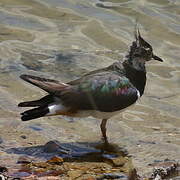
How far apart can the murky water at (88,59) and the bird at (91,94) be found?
60 centimetres

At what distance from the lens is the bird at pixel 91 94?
24.3 feet

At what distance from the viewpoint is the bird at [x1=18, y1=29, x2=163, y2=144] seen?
7422 millimetres

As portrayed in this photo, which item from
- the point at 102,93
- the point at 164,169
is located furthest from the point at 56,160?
the point at 164,169

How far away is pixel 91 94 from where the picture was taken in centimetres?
760

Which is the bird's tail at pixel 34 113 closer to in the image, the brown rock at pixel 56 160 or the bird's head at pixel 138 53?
the brown rock at pixel 56 160

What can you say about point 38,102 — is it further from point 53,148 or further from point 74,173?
point 74,173

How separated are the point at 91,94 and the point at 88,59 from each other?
382 centimetres

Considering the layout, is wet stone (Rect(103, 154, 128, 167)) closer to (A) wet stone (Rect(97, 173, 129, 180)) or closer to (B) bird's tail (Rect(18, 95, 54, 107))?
(A) wet stone (Rect(97, 173, 129, 180))

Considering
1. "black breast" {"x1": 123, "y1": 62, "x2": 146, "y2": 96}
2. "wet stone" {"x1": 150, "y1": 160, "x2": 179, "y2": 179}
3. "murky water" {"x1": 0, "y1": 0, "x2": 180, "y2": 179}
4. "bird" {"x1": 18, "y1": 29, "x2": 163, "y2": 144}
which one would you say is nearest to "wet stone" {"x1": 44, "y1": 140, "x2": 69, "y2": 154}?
"murky water" {"x1": 0, "y1": 0, "x2": 180, "y2": 179}

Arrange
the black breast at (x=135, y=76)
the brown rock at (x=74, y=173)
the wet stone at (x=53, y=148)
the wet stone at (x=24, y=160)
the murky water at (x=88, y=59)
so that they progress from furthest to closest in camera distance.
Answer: the murky water at (x=88, y=59)
the black breast at (x=135, y=76)
the wet stone at (x=53, y=148)
the wet stone at (x=24, y=160)
the brown rock at (x=74, y=173)

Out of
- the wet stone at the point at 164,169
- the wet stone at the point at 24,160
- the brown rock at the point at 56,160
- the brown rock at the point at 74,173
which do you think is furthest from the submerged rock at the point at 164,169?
the wet stone at the point at 24,160

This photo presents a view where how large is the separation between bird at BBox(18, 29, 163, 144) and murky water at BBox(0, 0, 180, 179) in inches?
23.7

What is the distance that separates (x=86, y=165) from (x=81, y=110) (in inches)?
31.0

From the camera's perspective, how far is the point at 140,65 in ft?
27.6
